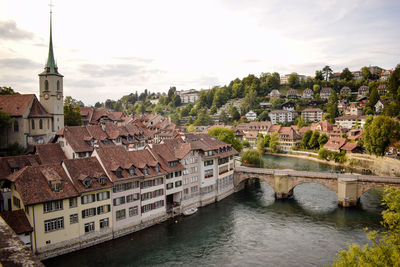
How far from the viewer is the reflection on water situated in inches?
1251

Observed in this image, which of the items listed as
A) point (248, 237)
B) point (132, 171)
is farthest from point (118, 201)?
point (248, 237)

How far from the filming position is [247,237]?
37.6 meters

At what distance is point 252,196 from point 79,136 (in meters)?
29.7

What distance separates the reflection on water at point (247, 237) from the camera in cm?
3178

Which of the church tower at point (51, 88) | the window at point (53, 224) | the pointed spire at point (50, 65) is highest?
the pointed spire at point (50, 65)

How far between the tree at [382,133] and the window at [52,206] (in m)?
63.6

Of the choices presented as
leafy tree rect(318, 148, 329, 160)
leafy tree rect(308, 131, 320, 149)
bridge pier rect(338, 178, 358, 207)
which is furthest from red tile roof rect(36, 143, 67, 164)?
leafy tree rect(308, 131, 320, 149)

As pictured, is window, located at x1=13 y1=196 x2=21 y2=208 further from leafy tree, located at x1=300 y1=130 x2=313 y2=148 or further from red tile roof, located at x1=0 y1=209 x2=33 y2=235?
leafy tree, located at x1=300 y1=130 x2=313 y2=148

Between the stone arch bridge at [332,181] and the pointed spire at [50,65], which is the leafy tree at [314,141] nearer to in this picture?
the stone arch bridge at [332,181]

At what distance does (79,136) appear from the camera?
47094mm

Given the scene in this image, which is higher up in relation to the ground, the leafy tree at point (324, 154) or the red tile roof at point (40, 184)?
the red tile roof at point (40, 184)

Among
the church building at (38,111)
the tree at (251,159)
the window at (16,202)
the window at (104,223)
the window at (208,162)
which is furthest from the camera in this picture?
the tree at (251,159)

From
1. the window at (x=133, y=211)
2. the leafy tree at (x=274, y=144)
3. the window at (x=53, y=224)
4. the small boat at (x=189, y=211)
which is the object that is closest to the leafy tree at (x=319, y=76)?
the leafy tree at (x=274, y=144)

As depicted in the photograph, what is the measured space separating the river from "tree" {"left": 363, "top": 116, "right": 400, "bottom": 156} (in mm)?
19999
